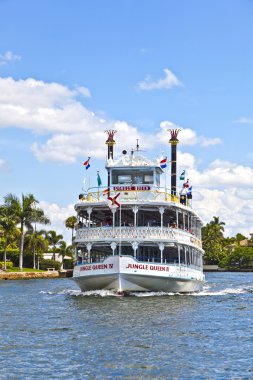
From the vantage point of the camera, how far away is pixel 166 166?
41.2m

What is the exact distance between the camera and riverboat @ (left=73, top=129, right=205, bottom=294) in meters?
36.6

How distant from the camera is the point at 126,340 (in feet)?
68.8

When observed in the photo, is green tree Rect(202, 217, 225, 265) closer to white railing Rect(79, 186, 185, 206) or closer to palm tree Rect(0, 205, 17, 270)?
palm tree Rect(0, 205, 17, 270)

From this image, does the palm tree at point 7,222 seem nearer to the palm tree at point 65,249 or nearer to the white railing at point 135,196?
the palm tree at point 65,249

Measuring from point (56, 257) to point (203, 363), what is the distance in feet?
306

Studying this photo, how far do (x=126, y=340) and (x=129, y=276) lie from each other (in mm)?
15204

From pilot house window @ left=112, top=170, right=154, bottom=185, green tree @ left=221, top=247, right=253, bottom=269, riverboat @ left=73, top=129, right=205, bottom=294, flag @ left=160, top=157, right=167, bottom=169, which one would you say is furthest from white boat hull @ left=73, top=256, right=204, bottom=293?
green tree @ left=221, top=247, right=253, bottom=269

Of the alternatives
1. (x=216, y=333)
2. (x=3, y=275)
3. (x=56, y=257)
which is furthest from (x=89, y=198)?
(x=56, y=257)

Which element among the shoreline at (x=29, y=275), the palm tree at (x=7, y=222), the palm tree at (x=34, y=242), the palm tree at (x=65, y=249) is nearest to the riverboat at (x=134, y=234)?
the shoreline at (x=29, y=275)

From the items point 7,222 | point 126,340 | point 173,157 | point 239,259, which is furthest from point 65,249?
point 126,340

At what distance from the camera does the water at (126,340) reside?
16.9 meters

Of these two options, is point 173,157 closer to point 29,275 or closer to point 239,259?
point 29,275

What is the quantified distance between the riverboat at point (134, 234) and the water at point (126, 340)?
316 cm

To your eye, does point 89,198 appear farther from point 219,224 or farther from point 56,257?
point 219,224
